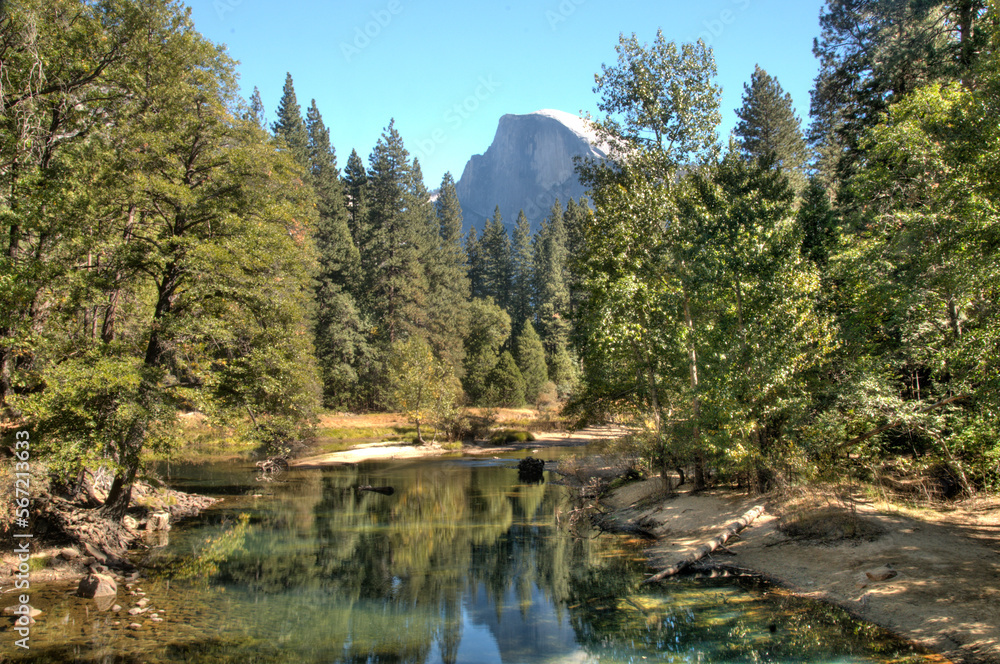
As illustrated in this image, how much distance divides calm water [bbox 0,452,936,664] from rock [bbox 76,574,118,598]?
0.87 ft

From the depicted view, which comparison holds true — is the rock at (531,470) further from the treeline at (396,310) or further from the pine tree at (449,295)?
the pine tree at (449,295)

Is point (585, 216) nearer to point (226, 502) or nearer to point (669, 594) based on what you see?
point (669, 594)

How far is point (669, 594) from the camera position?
1219 centimetres

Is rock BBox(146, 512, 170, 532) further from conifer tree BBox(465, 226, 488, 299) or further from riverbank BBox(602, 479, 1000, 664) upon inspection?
conifer tree BBox(465, 226, 488, 299)

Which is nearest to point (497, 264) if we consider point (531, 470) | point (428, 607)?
point (531, 470)

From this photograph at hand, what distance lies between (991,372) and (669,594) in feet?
24.1

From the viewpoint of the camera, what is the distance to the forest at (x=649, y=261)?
11.8 m

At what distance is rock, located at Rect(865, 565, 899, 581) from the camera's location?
1070 centimetres

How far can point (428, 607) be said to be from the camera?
12.3 meters

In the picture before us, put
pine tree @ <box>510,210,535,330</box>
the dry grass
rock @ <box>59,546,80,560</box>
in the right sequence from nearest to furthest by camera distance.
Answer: the dry grass, rock @ <box>59,546,80,560</box>, pine tree @ <box>510,210,535,330</box>

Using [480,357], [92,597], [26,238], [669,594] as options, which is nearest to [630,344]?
[669,594]

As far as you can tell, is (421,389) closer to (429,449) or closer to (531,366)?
(429,449)

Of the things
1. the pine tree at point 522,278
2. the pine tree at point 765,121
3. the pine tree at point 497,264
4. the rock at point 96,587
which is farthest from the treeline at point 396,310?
the rock at point 96,587

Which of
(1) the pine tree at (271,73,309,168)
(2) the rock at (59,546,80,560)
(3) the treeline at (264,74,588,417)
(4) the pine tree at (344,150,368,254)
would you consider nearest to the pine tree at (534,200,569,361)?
(3) the treeline at (264,74,588,417)
